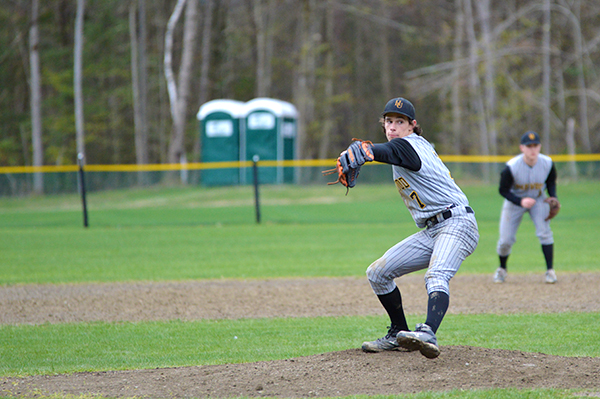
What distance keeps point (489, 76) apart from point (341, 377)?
80.8ft

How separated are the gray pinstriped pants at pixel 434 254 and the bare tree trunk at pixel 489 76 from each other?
75.7 ft

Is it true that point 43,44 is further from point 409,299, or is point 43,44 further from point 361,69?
point 409,299

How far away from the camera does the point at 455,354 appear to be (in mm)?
4582

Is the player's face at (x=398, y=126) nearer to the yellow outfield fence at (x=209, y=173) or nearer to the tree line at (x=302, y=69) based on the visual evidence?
the yellow outfield fence at (x=209, y=173)

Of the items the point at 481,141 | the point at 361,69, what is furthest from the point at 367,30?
the point at 481,141

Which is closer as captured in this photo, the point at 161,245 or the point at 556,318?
the point at 556,318

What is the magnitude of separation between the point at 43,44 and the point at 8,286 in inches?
1353

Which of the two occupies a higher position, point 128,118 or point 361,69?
point 361,69

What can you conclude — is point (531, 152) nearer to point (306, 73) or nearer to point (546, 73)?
point (546, 73)

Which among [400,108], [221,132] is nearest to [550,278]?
[400,108]

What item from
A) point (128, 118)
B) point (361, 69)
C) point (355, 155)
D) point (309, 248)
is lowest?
point (309, 248)

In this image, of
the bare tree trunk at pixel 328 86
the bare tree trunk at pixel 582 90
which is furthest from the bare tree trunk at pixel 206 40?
the bare tree trunk at pixel 582 90

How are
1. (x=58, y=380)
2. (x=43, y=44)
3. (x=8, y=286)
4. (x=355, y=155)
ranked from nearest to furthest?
(x=355, y=155) → (x=58, y=380) → (x=8, y=286) → (x=43, y=44)

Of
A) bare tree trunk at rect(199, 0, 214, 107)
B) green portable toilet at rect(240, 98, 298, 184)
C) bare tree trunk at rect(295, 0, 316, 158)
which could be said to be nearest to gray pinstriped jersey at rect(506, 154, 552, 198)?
green portable toilet at rect(240, 98, 298, 184)
